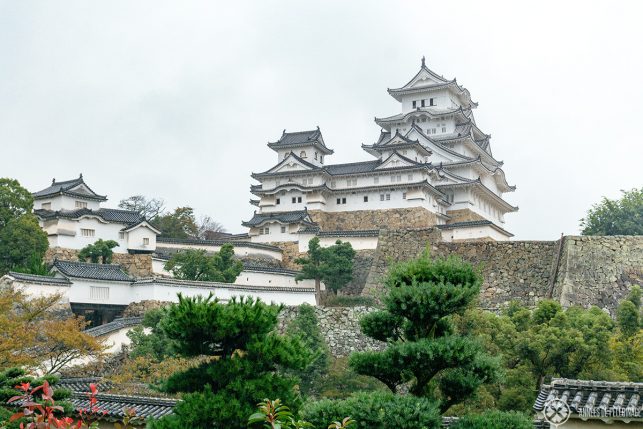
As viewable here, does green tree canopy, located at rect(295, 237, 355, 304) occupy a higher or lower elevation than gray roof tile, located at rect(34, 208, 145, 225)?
lower

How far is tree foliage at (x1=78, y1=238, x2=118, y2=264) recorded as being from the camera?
100 feet

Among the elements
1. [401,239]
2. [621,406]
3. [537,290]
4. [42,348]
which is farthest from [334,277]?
[621,406]

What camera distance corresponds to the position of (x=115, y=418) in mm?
11320

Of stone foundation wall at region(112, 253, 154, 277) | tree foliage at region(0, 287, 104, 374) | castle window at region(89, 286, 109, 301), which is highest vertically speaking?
stone foundation wall at region(112, 253, 154, 277)

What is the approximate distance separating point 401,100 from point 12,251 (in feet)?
84.2

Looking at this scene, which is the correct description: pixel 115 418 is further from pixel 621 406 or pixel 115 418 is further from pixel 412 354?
pixel 621 406

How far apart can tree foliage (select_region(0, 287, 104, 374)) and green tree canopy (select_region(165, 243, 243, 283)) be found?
7746mm

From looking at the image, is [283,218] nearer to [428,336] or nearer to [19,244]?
[19,244]

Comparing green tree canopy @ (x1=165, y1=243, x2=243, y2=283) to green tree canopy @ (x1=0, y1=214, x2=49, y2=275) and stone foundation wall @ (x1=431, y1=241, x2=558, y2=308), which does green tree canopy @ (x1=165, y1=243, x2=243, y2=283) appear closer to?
green tree canopy @ (x1=0, y1=214, x2=49, y2=275)

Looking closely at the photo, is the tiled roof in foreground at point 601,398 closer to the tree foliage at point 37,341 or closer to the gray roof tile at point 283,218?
the tree foliage at point 37,341

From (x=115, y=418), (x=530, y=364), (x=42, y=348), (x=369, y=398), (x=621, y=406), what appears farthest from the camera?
(x=42, y=348)

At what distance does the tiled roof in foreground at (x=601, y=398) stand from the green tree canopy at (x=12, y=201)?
1044 inches

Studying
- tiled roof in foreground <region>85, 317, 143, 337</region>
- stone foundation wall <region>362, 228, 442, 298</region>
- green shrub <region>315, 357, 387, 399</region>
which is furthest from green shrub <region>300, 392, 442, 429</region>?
stone foundation wall <region>362, 228, 442, 298</region>

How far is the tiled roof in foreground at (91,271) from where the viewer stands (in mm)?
27125
